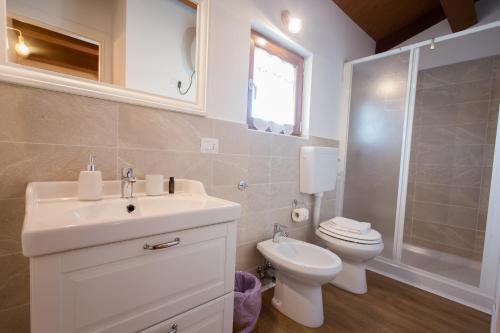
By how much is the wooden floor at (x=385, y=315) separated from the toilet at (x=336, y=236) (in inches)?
4.8

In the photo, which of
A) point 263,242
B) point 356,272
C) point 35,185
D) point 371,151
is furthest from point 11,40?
point 371,151

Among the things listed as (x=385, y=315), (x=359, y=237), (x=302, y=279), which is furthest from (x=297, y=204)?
(x=385, y=315)

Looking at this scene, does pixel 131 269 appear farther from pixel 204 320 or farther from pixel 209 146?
pixel 209 146

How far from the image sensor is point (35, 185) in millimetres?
864

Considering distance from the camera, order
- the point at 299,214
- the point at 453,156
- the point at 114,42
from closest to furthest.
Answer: the point at 114,42 < the point at 299,214 < the point at 453,156

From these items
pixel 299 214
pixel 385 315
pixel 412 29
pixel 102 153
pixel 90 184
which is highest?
pixel 412 29

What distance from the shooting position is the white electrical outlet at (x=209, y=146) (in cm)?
136

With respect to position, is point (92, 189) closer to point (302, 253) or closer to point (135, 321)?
point (135, 321)

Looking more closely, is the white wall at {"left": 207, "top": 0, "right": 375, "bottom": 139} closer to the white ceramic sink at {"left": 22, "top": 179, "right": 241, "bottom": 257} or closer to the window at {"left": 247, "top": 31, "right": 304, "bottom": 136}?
the window at {"left": 247, "top": 31, "right": 304, "bottom": 136}

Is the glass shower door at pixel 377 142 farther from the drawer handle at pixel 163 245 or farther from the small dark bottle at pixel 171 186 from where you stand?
the drawer handle at pixel 163 245

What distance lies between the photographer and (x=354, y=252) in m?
1.68

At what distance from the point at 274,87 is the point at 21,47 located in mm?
1488

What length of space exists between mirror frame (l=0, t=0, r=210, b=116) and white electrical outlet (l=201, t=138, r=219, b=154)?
16 cm

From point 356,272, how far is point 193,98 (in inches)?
69.0
